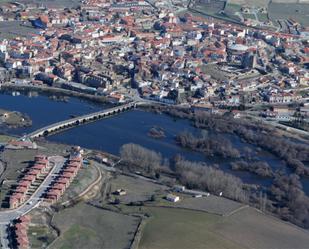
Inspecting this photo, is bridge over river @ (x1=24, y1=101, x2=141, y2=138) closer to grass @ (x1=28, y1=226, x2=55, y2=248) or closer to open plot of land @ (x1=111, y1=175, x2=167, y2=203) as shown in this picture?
open plot of land @ (x1=111, y1=175, x2=167, y2=203)

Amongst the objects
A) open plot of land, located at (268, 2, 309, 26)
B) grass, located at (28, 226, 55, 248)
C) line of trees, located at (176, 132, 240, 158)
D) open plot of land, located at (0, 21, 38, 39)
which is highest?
open plot of land, located at (268, 2, 309, 26)

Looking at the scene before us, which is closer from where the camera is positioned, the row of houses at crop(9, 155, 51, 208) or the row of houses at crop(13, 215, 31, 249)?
the row of houses at crop(13, 215, 31, 249)

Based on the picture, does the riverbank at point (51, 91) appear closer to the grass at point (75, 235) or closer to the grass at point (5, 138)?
the grass at point (5, 138)

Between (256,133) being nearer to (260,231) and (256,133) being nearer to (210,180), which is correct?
(210,180)

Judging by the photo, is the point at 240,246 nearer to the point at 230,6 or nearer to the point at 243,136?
the point at 243,136

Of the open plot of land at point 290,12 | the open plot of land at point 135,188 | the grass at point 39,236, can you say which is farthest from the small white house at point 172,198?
the open plot of land at point 290,12

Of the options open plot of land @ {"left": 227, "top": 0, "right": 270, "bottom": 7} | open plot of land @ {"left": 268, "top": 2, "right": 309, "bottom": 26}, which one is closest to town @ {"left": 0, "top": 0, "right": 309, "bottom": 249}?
open plot of land @ {"left": 268, "top": 2, "right": 309, "bottom": 26}

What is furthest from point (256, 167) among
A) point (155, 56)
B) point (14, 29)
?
point (14, 29)
